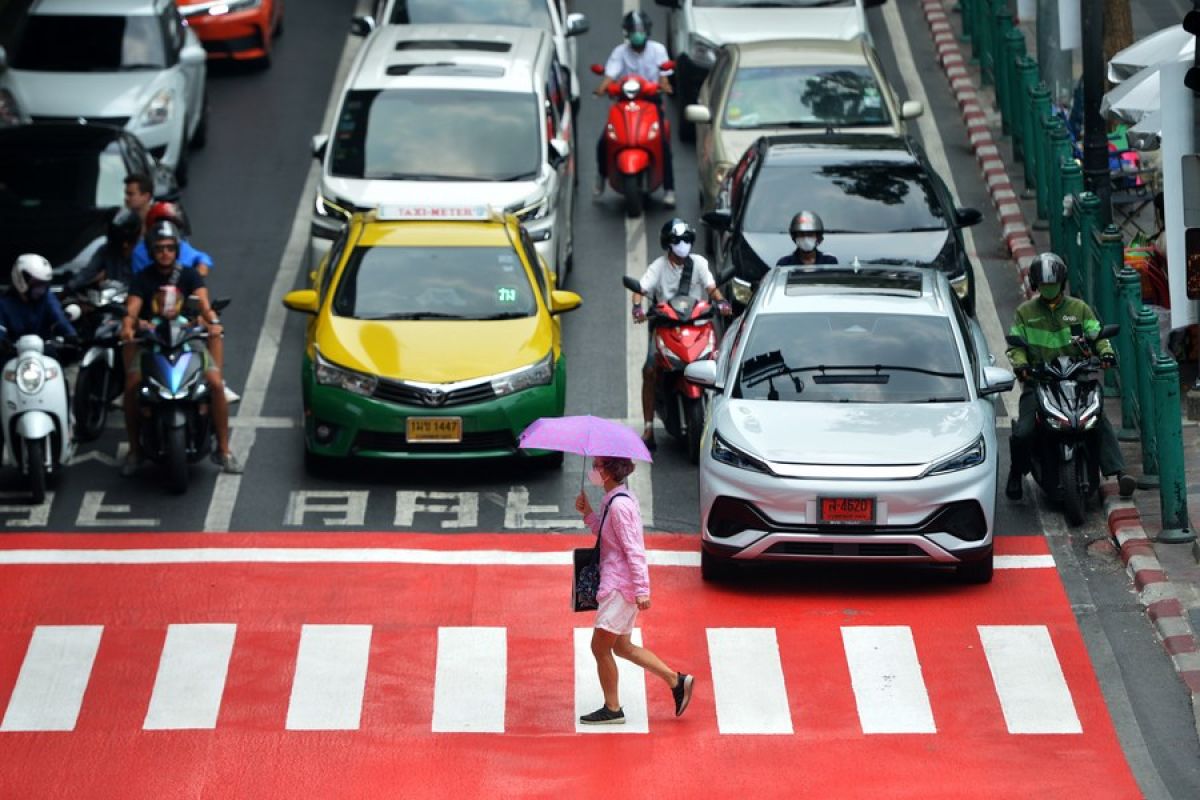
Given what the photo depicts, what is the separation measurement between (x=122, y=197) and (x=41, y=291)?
13.6ft

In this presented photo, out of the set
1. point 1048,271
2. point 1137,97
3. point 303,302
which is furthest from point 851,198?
point 303,302

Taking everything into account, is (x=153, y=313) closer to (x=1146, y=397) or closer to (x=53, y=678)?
(x=53, y=678)

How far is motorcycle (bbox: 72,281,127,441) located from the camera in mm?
Result: 18672

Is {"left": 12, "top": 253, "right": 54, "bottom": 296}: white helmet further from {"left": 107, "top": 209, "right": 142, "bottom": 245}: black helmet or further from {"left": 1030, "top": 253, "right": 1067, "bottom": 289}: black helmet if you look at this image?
{"left": 1030, "top": 253, "right": 1067, "bottom": 289}: black helmet

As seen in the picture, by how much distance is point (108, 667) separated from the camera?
14672 millimetres

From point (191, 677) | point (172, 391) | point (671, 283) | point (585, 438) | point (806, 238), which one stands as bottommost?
point (191, 677)

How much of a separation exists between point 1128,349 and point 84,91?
11777 mm

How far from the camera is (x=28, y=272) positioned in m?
17.7

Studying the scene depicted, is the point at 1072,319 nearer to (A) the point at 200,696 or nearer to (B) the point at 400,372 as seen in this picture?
(B) the point at 400,372

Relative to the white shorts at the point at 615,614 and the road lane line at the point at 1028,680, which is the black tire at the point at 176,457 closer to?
the white shorts at the point at 615,614

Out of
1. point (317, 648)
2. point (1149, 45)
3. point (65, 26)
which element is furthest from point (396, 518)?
point (65, 26)

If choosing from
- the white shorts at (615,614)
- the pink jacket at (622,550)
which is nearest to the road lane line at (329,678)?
the white shorts at (615,614)

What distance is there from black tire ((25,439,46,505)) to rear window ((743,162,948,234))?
5.92 meters

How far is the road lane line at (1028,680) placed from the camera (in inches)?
537
